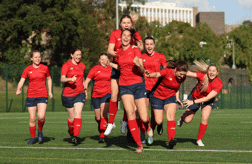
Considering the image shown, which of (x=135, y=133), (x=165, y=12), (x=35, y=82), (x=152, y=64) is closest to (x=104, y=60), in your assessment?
(x=152, y=64)

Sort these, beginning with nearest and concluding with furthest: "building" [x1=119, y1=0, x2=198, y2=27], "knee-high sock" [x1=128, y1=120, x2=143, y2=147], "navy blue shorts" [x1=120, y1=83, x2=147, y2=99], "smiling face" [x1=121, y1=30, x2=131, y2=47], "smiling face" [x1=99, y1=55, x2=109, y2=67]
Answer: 1. "knee-high sock" [x1=128, y1=120, x2=143, y2=147]
2. "navy blue shorts" [x1=120, y1=83, x2=147, y2=99]
3. "smiling face" [x1=121, y1=30, x2=131, y2=47]
4. "smiling face" [x1=99, y1=55, x2=109, y2=67]
5. "building" [x1=119, y1=0, x2=198, y2=27]

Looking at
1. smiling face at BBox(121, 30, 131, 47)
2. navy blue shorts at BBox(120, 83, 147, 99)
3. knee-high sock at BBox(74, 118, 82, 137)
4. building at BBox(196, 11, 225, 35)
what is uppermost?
building at BBox(196, 11, 225, 35)

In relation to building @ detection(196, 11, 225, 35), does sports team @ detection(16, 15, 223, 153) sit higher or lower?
lower

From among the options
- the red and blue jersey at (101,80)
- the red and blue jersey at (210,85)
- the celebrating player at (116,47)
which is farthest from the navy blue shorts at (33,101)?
the red and blue jersey at (210,85)

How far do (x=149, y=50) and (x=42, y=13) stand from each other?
28.9 meters

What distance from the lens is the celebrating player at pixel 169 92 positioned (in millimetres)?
7488

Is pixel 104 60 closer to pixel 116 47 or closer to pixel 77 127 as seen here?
pixel 116 47

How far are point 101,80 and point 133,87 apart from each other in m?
2.88

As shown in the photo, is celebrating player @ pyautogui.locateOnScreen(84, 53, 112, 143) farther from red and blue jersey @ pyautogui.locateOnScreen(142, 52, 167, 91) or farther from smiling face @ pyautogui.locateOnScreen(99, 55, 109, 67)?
red and blue jersey @ pyautogui.locateOnScreen(142, 52, 167, 91)

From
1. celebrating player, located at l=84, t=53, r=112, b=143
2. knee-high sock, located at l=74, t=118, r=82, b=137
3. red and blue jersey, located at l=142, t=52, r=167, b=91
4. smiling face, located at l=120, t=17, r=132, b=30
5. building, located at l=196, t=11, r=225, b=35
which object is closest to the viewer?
smiling face, located at l=120, t=17, r=132, b=30

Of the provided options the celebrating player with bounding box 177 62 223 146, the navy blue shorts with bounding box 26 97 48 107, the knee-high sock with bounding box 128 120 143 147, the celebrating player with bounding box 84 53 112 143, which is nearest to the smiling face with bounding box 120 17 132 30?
the celebrating player with bounding box 177 62 223 146

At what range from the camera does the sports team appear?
7.07 meters

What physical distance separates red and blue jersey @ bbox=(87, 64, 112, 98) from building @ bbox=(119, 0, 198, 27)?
124m

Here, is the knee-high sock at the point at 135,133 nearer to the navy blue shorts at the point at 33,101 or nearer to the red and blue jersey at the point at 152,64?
the red and blue jersey at the point at 152,64
